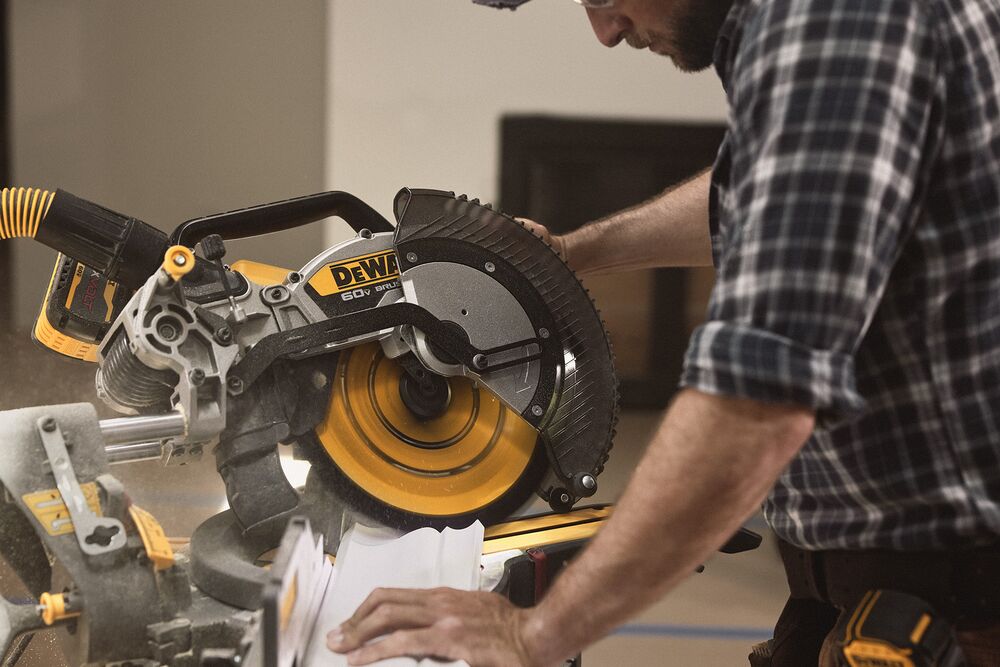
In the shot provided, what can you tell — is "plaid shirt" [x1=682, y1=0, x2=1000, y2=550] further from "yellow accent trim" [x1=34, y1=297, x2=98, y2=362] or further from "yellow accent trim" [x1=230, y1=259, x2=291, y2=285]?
"yellow accent trim" [x1=34, y1=297, x2=98, y2=362]

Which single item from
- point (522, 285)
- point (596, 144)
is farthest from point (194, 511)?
point (596, 144)

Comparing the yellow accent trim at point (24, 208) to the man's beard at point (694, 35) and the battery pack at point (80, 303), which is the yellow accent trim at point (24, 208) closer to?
the battery pack at point (80, 303)

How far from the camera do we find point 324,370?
1581mm

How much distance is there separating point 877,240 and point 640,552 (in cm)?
36

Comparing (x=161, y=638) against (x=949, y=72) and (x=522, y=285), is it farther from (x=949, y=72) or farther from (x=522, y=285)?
(x=949, y=72)

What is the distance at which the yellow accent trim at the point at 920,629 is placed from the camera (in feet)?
3.33

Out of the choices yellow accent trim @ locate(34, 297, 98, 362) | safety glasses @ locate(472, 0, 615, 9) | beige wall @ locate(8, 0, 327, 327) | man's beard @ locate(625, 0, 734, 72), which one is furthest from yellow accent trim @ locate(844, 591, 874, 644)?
beige wall @ locate(8, 0, 327, 327)

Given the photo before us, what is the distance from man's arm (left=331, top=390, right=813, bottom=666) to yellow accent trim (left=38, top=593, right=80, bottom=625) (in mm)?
345

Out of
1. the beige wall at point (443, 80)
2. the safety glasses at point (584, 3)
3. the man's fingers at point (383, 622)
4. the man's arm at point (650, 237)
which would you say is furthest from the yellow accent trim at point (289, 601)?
the beige wall at point (443, 80)

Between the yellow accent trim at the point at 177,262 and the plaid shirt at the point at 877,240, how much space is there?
0.83 meters

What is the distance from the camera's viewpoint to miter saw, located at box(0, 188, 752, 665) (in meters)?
1.44

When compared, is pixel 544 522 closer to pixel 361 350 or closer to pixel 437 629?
pixel 361 350

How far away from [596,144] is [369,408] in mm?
2749

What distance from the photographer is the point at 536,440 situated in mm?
1693
